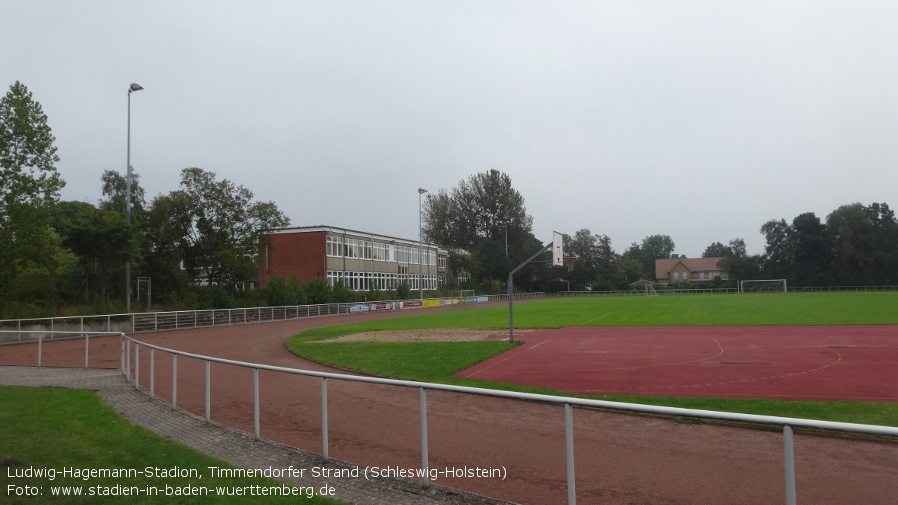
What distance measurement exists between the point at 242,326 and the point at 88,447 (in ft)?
103

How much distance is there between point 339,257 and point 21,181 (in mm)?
37225

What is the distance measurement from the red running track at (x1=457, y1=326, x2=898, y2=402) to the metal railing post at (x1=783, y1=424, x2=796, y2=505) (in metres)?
8.99

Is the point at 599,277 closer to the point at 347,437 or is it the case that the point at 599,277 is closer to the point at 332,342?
the point at 332,342

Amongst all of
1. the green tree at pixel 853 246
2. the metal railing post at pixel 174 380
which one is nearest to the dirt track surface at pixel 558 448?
the metal railing post at pixel 174 380

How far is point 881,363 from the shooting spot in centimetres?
1667

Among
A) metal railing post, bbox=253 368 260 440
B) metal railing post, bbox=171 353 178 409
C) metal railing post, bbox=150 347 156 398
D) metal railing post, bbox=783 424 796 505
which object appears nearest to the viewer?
metal railing post, bbox=783 424 796 505

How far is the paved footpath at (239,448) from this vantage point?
603 centimetres

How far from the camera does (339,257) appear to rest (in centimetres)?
6425

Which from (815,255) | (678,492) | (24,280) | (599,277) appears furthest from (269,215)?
(815,255)

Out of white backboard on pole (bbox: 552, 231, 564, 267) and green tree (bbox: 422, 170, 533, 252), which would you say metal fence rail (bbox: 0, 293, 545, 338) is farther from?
green tree (bbox: 422, 170, 533, 252)

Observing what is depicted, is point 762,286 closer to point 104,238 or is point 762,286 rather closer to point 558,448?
point 104,238

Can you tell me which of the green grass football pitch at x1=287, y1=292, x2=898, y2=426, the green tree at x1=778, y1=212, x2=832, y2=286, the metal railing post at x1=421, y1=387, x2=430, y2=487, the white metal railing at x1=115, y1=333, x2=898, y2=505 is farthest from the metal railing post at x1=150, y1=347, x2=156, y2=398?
the green tree at x1=778, y1=212, x2=832, y2=286

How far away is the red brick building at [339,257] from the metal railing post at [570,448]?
166 feet

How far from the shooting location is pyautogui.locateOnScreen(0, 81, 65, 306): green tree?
27.9 metres
